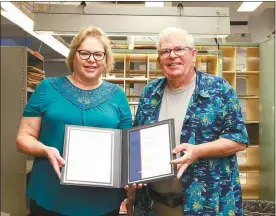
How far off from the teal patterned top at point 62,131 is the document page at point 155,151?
0.21m

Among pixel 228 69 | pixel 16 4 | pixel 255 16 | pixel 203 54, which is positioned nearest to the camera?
pixel 16 4

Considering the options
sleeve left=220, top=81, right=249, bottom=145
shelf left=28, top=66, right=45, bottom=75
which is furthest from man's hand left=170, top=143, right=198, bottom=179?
shelf left=28, top=66, right=45, bottom=75

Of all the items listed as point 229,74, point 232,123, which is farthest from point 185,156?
point 229,74

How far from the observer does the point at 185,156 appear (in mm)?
1642

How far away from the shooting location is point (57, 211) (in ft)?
5.85

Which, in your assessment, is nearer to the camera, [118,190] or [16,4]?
[118,190]

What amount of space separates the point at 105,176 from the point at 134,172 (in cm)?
14

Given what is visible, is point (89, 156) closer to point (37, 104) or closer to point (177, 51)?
point (37, 104)

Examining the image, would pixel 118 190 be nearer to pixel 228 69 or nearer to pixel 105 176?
pixel 105 176

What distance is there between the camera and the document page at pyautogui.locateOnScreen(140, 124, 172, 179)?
166 centimetres

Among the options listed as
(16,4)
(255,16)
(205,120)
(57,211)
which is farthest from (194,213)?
(255,16)

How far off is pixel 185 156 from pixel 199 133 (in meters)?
0.20

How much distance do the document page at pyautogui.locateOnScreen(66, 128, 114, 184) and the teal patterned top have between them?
74 mm

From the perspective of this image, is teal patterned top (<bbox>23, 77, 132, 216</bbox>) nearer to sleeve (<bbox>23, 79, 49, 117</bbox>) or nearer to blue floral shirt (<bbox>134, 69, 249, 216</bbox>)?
sleeve (<bbox>23, 79, 49, 117</bbox>)
